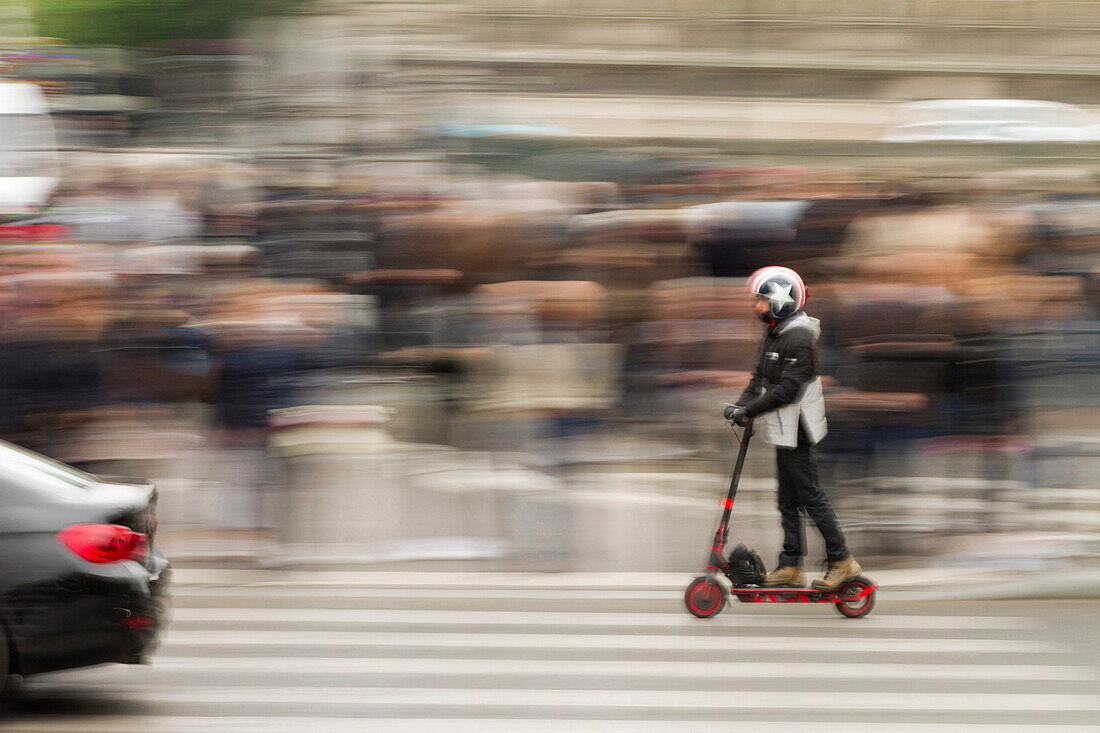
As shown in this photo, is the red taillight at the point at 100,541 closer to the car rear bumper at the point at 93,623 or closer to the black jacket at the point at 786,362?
the car rear bumper at the point at 93,623

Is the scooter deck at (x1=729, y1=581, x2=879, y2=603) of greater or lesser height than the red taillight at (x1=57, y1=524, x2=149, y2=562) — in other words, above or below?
below

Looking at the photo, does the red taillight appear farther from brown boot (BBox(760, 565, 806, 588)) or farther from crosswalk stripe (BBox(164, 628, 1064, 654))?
brown boot (BBox(760, 565, 806, 588))

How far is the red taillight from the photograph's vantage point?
561 centimetres

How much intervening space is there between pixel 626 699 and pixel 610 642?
36.4 inches

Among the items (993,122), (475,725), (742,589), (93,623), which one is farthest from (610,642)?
(993,122)


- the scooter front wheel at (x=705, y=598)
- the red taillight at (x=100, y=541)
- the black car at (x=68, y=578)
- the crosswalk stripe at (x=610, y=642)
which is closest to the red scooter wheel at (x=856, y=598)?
the crosswalk stripe at (x=610, y=642)

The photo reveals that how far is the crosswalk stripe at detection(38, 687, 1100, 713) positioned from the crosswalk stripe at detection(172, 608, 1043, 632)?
116 cm

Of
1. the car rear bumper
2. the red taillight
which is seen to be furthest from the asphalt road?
the red taillight

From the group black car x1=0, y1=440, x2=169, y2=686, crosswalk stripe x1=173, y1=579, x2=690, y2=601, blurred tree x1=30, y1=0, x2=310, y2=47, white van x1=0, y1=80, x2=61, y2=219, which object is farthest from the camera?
blurred tree x1=30, y1=0, x2=310, y2=47

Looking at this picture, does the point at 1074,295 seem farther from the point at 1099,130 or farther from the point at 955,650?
the point at 1099,130

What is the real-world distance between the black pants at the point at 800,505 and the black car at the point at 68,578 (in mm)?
3193

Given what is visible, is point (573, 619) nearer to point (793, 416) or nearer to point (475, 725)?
point (793, 416)

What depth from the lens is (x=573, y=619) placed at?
7637 mm

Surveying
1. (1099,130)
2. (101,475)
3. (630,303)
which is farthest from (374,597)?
(1099,130)
